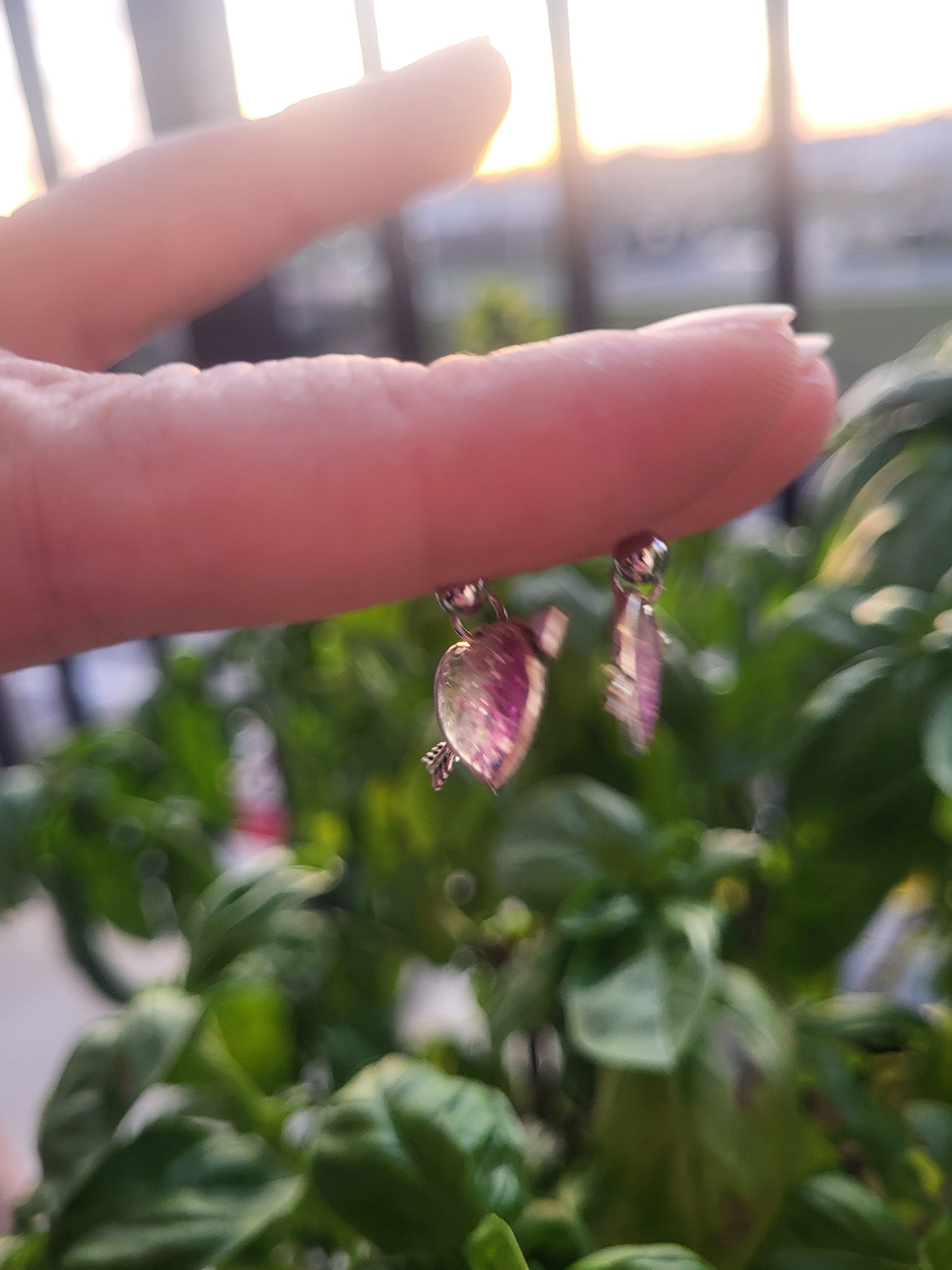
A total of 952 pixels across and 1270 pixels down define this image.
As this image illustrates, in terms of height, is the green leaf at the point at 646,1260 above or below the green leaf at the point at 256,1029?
above

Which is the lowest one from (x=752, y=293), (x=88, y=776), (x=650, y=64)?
(x=88, y=776)

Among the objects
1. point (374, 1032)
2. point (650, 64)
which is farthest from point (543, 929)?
point (650, 64)

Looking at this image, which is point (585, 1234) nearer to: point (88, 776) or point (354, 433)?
point (354, 433)

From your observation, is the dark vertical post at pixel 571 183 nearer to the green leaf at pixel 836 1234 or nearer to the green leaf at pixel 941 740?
the green leaf at pixel 941 740

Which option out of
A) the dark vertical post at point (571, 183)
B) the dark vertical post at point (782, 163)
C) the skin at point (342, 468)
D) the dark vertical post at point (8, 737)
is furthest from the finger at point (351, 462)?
the dark vertical post at point (8, 737)

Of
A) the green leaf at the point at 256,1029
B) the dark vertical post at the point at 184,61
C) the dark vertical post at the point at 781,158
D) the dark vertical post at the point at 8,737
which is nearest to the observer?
the green leaf at the point at 256,1029

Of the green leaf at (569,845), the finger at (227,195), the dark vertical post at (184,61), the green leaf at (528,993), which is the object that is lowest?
the green leaf at (528,993)
